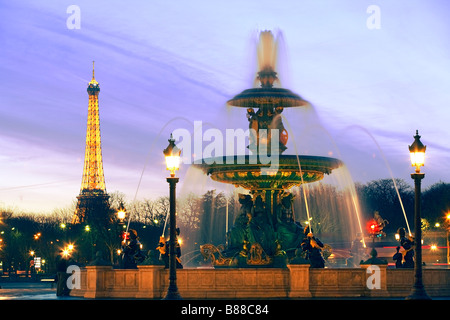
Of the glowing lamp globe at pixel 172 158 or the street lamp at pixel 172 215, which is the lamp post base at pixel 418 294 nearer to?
the street lamp at pixel 172 215

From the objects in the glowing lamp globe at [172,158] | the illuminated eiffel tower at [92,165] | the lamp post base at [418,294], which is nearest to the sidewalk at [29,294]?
the glowing lamp globe at [172,158]

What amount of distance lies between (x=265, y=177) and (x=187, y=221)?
45.0 meters

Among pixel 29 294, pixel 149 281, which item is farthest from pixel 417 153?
pixel 29 294

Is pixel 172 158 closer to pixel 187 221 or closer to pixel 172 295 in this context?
pixel 172 295

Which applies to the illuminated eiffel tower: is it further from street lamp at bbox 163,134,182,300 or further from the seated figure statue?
street lamp at bbox 163,134,182,300

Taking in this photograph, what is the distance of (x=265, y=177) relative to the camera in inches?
1298

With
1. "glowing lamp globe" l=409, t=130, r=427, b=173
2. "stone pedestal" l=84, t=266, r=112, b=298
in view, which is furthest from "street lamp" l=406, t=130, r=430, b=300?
"stone pedestal" l=84, t=266, r=112, b=298

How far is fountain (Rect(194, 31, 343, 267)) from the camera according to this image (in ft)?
106

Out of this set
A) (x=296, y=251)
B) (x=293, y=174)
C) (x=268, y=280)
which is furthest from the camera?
(x=293, y=174)

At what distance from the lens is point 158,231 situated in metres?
94.4
